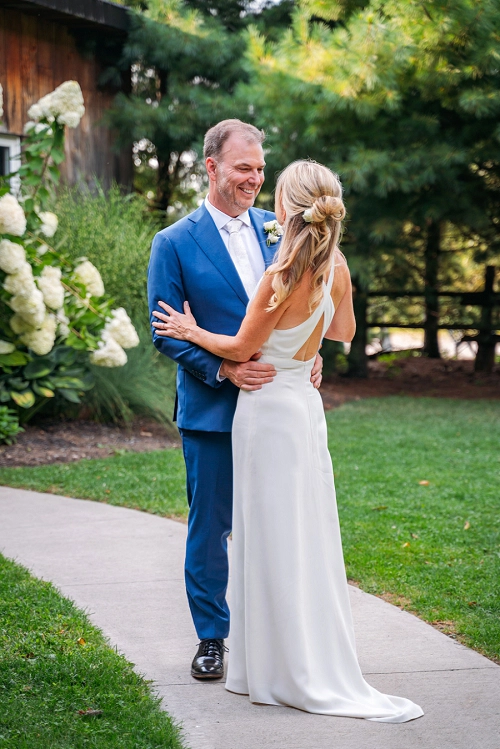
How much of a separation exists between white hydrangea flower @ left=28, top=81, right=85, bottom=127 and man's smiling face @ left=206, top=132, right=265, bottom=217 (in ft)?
15.2

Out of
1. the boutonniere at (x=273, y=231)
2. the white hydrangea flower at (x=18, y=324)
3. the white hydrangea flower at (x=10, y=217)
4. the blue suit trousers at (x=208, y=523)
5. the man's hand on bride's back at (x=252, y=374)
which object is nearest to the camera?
the man's hand on bride's back at (x=252, y=374)

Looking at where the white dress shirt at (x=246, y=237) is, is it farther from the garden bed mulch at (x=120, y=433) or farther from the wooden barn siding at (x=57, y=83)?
the wooden barn siding at (x=57, y=83)

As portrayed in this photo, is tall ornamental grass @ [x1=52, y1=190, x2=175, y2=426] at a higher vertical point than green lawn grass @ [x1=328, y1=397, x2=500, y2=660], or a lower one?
higher

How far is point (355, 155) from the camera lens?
32.6 ft

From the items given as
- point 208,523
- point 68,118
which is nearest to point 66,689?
point 208,523

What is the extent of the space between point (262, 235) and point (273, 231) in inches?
9.1

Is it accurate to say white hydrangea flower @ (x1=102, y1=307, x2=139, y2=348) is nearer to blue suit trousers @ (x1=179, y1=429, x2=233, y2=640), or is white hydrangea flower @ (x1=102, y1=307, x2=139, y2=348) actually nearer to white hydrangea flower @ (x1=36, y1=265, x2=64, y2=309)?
white hydrangea flower @ (x1=36, y1=265, x2=64, y2=309)

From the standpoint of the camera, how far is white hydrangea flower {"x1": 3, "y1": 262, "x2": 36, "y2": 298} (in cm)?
691

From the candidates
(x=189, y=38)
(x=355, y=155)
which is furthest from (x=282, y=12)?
(x=355, y=155)

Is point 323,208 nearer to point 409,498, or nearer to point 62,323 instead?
point 409,498

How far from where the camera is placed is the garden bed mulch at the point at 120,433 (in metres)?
7.52

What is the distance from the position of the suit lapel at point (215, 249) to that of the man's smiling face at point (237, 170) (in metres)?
0.13

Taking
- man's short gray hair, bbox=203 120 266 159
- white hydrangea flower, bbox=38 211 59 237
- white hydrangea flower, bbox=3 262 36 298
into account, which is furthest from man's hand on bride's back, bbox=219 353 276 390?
white hydrangea flower, bbox=38 211 59 237

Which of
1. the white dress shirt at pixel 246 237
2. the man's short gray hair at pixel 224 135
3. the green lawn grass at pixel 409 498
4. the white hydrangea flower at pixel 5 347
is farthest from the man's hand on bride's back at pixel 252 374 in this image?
the white hydrangea flower at pixel 5 347
